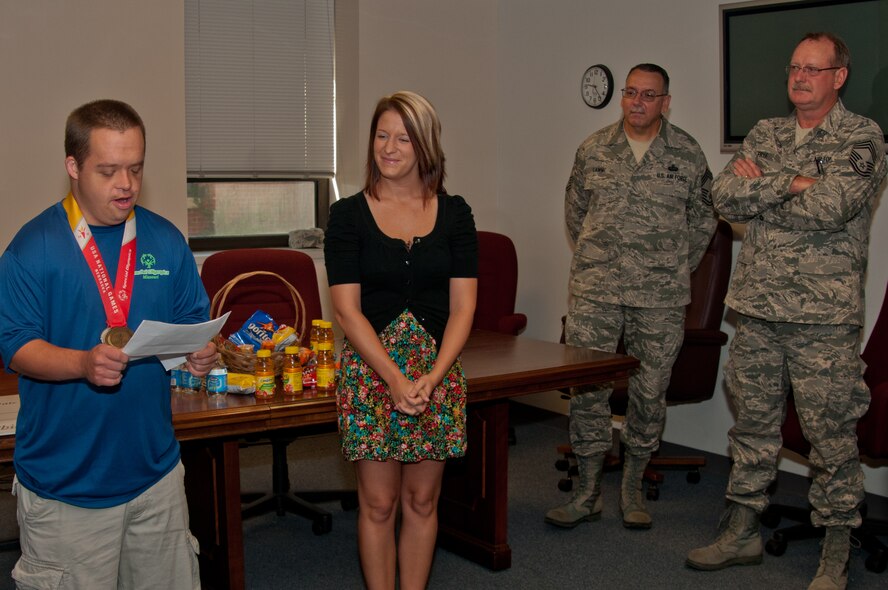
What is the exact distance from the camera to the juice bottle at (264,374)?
2.89 meters

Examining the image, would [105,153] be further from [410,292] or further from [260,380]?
[260,380]

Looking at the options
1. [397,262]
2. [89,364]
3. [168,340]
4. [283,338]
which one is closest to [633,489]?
[283,338]

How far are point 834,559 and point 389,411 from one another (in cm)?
187

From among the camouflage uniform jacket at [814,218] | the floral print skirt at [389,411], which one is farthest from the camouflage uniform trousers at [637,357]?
the floral print skirt at [389,411]

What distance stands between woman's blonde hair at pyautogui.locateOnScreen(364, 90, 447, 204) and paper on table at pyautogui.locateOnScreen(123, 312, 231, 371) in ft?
2.44

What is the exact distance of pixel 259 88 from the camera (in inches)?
216

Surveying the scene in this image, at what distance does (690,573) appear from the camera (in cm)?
353

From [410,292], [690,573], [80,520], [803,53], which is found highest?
[803,53]

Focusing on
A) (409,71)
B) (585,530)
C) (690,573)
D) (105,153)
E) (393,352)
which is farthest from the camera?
(409,71)

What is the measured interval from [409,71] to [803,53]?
2.82 meters

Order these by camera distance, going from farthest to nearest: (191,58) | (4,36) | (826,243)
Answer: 1. (191,58)
2. (4,36)
3. (826,243)

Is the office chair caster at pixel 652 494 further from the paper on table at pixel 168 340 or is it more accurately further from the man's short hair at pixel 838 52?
the paper on table at pixel 168 340

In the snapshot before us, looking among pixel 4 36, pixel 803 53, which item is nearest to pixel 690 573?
pixel 803 53

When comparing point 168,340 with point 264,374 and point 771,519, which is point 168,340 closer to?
point 264,374
